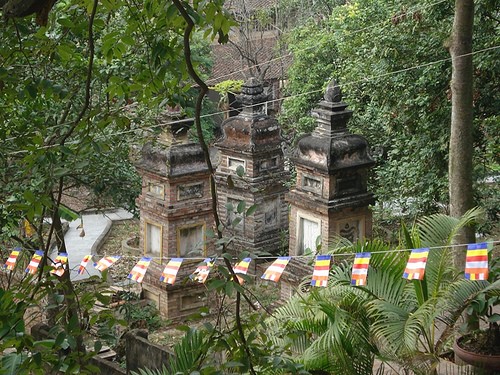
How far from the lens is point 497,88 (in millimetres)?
12672

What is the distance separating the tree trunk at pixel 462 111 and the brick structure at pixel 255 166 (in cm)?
609

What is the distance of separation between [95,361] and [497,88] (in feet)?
20.9

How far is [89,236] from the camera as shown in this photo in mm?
20781

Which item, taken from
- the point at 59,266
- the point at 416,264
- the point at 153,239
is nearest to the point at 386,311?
the point at 416,264

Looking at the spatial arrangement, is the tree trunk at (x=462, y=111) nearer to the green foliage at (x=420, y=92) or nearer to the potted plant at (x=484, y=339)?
the green foliage at (x=420, y=92)

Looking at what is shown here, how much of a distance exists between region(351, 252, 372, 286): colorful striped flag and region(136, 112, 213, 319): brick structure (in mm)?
6431

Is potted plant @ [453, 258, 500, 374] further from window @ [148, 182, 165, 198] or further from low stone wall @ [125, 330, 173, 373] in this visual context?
window @ [148, 182, 165, 198]

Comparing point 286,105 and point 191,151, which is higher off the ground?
point 286,105

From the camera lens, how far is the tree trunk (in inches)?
423

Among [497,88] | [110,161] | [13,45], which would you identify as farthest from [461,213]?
[13,45]

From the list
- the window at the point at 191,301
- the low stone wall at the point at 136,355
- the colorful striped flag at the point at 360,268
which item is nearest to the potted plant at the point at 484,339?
the colorful striped flag at the point at 360,268

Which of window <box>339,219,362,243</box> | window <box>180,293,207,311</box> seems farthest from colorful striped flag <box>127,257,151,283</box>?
window <box>339,219,362,243</box>

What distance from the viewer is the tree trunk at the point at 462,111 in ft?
35.3

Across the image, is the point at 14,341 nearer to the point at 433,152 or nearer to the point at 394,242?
the point at 433,152
